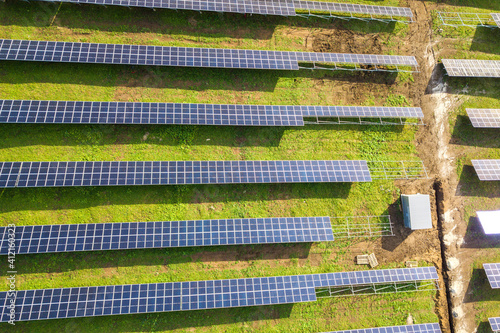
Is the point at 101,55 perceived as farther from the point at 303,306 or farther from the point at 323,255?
the point at 303,306

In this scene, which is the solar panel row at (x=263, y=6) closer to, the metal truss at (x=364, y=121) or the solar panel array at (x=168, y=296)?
the metal truss at (x=364, y=121)

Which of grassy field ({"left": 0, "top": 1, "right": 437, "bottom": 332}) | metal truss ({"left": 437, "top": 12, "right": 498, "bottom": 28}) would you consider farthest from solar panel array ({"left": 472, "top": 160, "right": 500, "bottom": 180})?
metal truss ({"left": 437, "top": 12, "right": 498, "bottom": 28})

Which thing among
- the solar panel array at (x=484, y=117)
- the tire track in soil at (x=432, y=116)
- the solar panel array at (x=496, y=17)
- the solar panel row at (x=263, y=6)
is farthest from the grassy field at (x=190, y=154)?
the solar panel array at (x=496, y=17)

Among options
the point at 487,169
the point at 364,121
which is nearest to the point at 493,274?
the point at 487,169

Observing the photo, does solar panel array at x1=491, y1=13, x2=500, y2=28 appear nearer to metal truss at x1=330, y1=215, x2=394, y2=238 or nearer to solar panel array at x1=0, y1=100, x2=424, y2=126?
solar panel array at x1=0, y1=100, x2=424, y2=126

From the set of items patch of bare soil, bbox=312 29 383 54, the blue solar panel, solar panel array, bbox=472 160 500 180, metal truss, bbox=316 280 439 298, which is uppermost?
patch of bare soil, bbox=312 29 383 54

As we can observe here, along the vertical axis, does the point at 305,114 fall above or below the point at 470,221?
above

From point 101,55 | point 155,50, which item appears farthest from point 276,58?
point 101,55
